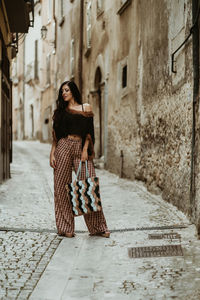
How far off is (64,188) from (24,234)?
659 millimetres

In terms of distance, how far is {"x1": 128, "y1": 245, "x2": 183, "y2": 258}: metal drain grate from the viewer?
4838 millimetres

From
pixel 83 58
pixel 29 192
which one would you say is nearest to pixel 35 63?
pixel 83 58

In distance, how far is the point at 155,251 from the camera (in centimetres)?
497

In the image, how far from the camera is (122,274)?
4188 millimetres

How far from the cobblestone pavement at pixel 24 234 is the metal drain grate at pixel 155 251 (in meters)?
0.74

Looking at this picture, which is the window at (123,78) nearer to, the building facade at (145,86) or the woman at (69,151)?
the building facade at (145,86)

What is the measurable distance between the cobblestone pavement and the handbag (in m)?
0.40

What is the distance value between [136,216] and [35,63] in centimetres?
2612

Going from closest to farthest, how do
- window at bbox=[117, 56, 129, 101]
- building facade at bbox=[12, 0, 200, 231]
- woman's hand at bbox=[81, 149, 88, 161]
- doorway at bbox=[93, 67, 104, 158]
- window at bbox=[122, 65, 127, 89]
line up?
woman's hand at bbox=[81, 149, 88, 161] → building facade at bbox=[12, 0, 200, 231] → window at bbox=[117, 56, 129, 101] → window at bbox=[122, 65, 127, 89] → doorway at bbox=[93, 67, 104, 158]

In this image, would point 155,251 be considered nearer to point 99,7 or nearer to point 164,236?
point 164,236

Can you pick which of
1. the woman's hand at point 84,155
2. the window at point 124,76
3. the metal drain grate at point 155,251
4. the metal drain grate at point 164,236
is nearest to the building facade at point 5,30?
the window at point 124,76

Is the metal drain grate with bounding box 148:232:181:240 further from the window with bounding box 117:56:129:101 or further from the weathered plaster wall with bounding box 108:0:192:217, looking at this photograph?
the window with bounding box 117:56:129:101

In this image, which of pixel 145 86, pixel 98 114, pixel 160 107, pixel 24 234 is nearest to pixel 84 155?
pixel 24 234

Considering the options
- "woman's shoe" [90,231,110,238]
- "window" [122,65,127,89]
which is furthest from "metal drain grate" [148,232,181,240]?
"window" [122,65,127,89]
